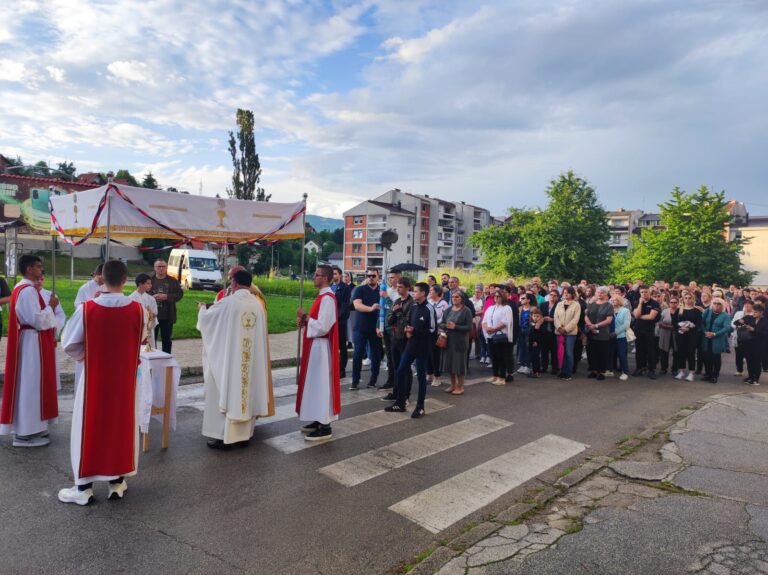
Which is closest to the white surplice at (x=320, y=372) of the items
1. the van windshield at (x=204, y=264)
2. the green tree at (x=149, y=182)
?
the van windshield at (x=204, y=264)

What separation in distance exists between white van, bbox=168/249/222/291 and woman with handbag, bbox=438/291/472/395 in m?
25.5

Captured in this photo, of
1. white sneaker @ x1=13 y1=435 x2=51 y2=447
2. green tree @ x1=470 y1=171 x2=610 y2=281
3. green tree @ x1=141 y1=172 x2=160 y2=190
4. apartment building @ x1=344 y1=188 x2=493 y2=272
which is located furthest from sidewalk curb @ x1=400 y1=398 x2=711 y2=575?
apartment building @ x1=344 y1=188 x2=493 y2=272

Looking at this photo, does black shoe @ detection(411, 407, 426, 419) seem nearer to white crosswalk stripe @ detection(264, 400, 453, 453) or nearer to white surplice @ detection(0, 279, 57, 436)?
Answer: white crosswalk stripe @ detection(264, 400, 453, 453)

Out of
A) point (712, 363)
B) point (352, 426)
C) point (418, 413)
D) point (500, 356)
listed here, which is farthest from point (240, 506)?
point (712, 363)

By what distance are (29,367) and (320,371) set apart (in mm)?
3245

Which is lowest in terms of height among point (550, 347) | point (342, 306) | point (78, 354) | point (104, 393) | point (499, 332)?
point (550, 347)

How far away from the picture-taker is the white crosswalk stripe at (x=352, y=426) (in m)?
6.09

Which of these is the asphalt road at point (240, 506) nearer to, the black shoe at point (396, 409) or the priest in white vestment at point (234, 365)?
the priest in white vestment at point (234, 365)

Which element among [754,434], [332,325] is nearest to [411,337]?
[332,325]

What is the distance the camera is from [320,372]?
6.48 meters

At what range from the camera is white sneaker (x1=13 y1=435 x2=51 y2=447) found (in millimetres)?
5680

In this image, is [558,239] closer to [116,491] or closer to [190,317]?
[190,317]

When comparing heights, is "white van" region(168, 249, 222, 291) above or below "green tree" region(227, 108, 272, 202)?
below

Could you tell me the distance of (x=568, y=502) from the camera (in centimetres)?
479
